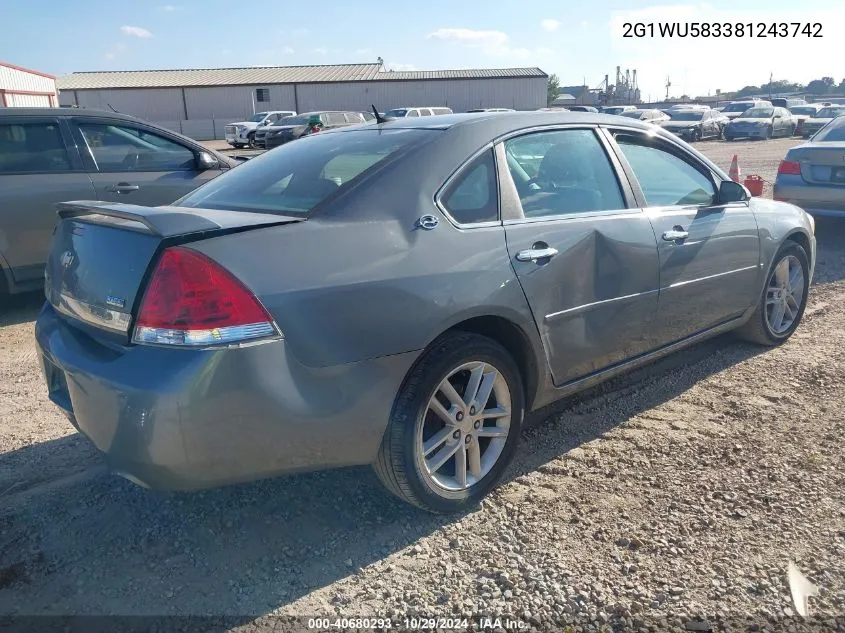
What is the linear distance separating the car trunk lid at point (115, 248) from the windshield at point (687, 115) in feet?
110

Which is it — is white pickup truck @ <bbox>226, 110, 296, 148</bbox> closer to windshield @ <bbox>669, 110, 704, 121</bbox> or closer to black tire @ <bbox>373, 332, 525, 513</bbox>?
windshield @ <bbox>669, 110, 704, 121</bbox>

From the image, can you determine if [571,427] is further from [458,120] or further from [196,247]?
[196,247]

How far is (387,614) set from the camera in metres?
2.40

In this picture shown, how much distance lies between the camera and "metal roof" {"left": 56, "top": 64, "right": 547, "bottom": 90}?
51500 mm

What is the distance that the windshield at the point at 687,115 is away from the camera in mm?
32406

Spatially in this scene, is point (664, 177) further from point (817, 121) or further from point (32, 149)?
point (817, 121)

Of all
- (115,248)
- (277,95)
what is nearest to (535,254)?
(115,248)

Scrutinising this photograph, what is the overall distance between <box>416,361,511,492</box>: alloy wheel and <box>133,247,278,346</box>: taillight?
0.82 metres

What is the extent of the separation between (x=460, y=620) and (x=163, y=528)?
1304mm

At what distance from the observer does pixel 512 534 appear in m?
2.83

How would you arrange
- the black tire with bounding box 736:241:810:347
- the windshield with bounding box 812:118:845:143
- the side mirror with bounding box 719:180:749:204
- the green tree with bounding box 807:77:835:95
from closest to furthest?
the side mirror with bounding box 719:180:749:204, the black tire with bounding box 736:241:810:347, the windshield with bounding box 812:118:845:143, the green tree with bounding box 807:77:835:95

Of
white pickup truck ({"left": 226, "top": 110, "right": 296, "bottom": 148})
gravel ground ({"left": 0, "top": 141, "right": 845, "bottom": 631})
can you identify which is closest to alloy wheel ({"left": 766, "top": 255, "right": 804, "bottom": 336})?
gravel ground ({"left": 0, "top": 141, "right": 845, "bottom": 631})

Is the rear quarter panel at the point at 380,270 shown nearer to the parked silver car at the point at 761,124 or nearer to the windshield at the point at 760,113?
the parked silver car at the point at 761,124

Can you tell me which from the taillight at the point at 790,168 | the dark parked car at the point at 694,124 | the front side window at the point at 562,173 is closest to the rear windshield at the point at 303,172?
the front side window at the point at 562,173
